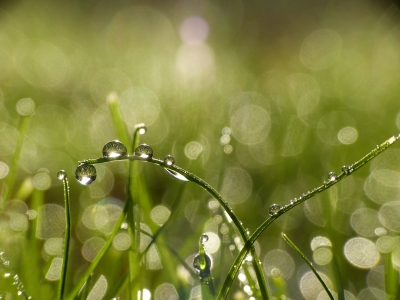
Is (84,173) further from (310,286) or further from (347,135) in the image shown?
(347,135)

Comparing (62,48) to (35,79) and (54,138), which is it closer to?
(35,79)

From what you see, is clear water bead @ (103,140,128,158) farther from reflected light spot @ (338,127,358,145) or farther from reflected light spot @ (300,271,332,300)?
reflected light spot @ (338,127,358,145)

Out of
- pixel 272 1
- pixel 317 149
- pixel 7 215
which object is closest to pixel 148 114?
pixel 317 149

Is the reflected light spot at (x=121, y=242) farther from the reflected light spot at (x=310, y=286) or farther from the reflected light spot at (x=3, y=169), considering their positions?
the reflected light spot at (x=3, y=169)

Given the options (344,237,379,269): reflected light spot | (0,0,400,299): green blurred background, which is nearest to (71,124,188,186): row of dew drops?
(0,0,400,299): green blurred background

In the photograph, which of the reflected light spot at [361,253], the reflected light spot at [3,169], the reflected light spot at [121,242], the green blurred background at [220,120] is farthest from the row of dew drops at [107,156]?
the reflected light spot at [3,169]

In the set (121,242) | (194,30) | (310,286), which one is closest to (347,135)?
(310,286)
